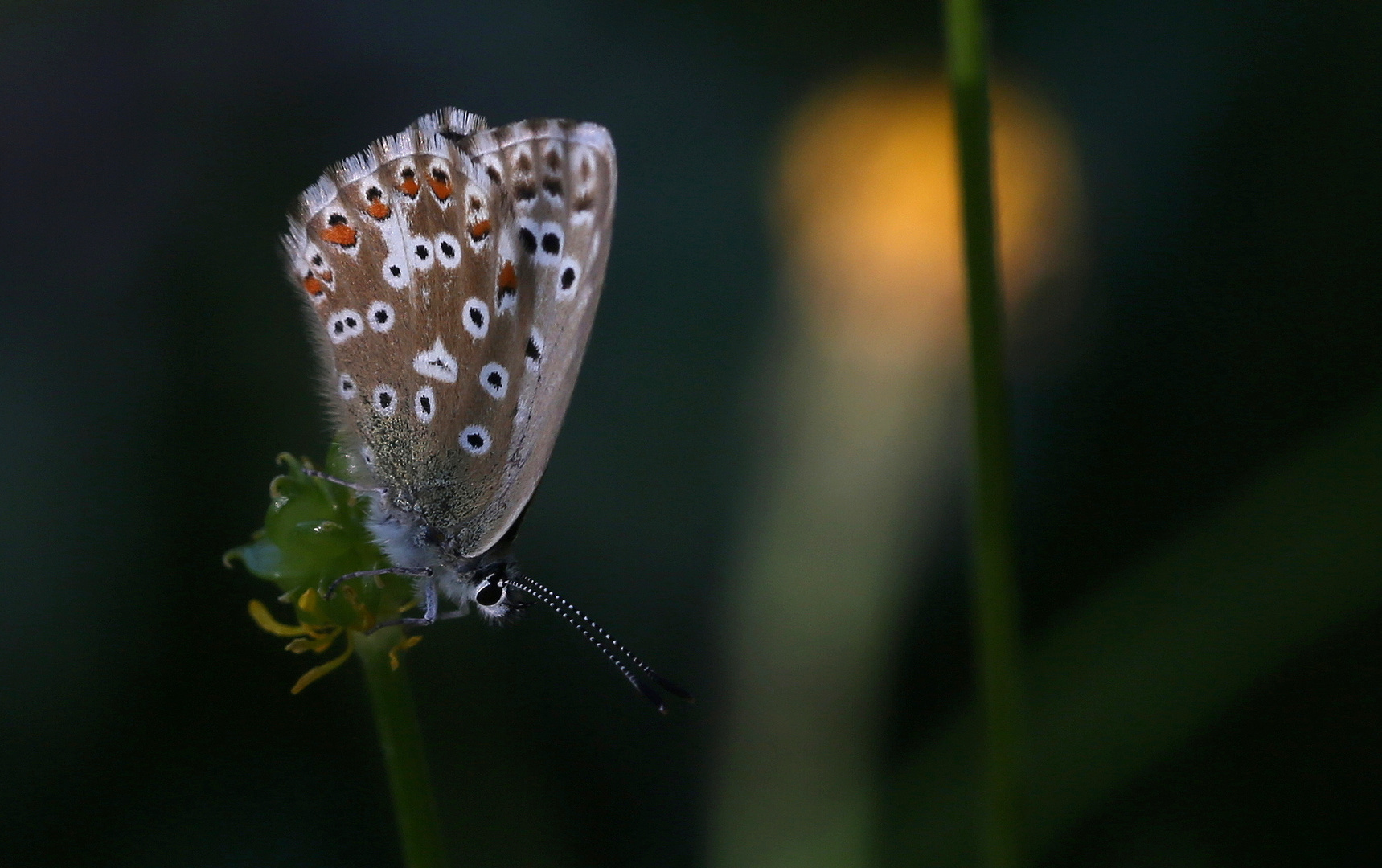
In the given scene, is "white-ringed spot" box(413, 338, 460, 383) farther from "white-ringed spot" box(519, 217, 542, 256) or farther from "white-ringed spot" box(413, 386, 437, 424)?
"white-ringed spot" box(519, 217, 542, 256)

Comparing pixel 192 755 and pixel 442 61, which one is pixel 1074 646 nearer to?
pixel 192 755

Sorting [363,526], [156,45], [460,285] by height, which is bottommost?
[363,526]

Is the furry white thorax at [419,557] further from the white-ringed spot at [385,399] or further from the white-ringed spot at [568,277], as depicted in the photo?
the white-ringed spot at [568,277]

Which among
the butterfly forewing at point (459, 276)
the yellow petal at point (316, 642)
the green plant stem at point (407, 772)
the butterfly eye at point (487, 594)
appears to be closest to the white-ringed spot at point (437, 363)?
the butterfly forewing at point (459, 276)

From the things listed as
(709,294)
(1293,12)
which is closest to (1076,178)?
(1293,12)

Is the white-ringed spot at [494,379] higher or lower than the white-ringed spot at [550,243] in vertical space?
lower

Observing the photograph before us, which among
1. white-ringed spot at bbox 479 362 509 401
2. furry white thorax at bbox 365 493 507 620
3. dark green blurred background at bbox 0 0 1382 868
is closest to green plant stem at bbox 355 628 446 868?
furry white thorax at bbox 365 493 507 620
